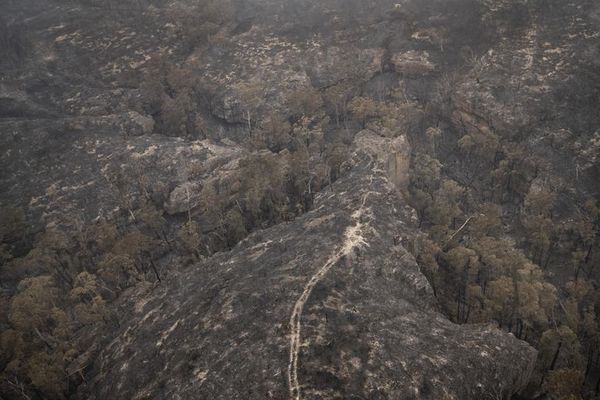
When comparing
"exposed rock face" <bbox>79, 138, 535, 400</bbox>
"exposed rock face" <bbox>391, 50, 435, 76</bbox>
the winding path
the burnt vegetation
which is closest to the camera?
the winding path

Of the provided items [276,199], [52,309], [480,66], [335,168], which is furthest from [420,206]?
[52,309]

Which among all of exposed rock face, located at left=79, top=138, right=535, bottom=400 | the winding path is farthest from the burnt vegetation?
the winding path

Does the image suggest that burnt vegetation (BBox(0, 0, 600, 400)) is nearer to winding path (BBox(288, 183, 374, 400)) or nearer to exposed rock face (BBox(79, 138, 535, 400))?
exposed rock face (BBox(79, 138, 535, 400))

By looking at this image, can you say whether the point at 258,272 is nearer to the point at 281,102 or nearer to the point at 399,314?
the point at 399,314

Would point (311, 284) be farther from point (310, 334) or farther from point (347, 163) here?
point (347, 163)

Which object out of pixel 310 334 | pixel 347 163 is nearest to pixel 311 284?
pixel 310 334

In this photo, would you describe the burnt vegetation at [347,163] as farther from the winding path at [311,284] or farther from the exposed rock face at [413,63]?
the winding path at [311,284]
